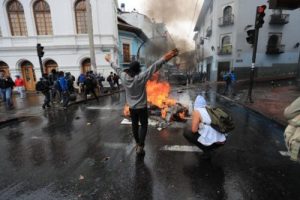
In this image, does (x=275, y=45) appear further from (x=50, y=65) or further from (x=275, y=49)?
(x=50, y=65)

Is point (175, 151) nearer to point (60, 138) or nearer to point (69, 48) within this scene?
point (60, 138)

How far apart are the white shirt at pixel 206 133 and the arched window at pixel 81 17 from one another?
16808mm

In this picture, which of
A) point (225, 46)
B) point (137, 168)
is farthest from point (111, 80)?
point (225, 46)

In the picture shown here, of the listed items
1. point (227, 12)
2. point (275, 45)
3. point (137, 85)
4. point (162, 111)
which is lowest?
point (162, 111)

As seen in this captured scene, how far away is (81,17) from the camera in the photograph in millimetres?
16625

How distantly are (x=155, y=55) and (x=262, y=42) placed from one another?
49.3 feet

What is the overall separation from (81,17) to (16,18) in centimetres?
607

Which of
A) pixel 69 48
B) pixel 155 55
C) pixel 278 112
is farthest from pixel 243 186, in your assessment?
pixel 155 55

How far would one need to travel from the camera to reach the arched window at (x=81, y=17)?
1641cm

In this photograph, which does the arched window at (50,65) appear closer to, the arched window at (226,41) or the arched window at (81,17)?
the arched window at (81,17)

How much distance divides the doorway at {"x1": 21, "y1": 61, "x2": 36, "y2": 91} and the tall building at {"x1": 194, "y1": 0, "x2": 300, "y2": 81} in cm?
2258

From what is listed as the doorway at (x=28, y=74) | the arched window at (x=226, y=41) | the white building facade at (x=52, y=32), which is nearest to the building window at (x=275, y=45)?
the arched window at (x=226, y=41)

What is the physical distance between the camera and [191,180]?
2945 mm

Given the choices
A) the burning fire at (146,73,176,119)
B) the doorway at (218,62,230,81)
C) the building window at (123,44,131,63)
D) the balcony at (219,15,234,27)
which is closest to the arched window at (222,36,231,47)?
the balcony at (219,15,234,27)
